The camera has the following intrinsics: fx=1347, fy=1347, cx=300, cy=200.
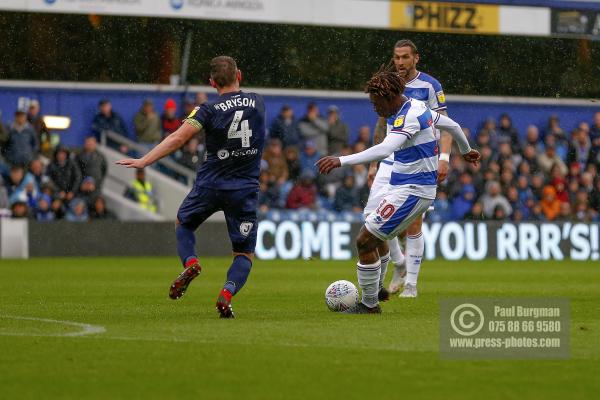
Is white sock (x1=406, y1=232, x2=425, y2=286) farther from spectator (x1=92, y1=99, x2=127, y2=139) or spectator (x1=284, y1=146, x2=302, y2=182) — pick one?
spectator (x1=92, y1=99, x2=127, y2=139)

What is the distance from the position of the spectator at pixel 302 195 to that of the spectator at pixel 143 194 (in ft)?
8.80

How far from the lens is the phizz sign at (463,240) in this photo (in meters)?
24.0

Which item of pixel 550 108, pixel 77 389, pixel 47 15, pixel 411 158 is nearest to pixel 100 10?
pixel 47 15

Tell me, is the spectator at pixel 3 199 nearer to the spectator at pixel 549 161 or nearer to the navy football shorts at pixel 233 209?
the spectator at pixel 549 161

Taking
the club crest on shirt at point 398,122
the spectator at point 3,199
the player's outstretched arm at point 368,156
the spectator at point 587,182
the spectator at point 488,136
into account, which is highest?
the club crest on shirt at point 398,122

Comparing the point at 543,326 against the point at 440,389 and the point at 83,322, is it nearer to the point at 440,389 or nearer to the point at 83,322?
the point at 440,389

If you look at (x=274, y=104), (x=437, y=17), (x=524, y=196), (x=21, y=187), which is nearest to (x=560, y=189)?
(x=524, y=196)

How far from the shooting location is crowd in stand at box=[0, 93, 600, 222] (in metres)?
23.8

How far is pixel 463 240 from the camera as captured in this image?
2512 cm

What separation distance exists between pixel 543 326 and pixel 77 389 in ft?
12.3

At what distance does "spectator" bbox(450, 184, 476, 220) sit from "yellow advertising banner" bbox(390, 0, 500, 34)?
353cm

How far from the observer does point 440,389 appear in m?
6.76

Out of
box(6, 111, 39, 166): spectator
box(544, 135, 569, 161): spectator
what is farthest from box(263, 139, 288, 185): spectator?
box(544, 135, 569, 161): spectator

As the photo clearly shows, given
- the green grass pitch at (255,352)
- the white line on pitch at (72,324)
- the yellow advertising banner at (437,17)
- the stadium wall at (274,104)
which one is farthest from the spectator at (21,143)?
the white line on pitch at (72,324)
